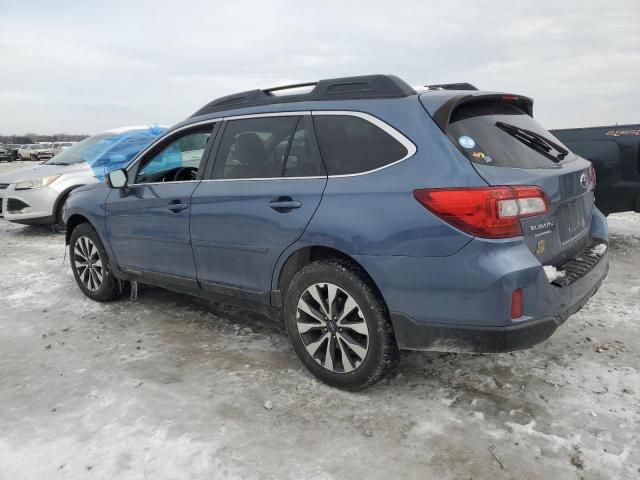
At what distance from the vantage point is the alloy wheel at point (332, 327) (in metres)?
2.91

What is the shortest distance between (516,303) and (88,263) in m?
4.04

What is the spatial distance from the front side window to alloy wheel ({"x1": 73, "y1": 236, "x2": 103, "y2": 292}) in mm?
961

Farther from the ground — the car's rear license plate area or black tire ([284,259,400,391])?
the car's rear license plate area

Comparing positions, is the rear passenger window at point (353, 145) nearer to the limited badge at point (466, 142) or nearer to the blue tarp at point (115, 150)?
the limited badge at point (466, 142)

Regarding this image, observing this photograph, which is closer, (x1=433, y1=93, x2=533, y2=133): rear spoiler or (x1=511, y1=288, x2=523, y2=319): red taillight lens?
(x1=511, y1=288, x2=523, y2=319): red taillight lens

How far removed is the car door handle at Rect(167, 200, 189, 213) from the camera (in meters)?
3.81

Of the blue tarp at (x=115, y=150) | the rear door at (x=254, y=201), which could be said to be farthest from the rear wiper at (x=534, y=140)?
the blue tarp at (x=115, y=150)

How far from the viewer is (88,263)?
4969 millimetres

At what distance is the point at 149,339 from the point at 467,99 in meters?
2.89

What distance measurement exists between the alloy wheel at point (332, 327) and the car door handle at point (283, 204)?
484 millimetres

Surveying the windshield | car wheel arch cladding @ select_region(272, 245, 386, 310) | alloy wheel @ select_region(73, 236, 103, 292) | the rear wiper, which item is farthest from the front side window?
the windshield

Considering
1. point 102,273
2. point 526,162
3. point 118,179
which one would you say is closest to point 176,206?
point 118,179

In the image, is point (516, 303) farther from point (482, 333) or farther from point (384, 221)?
point (384, 221)

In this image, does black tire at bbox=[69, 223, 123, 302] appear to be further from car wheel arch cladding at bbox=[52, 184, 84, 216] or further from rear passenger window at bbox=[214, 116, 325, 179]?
car wheel arch cladding at bbox=[52, 184, 84, 216]
